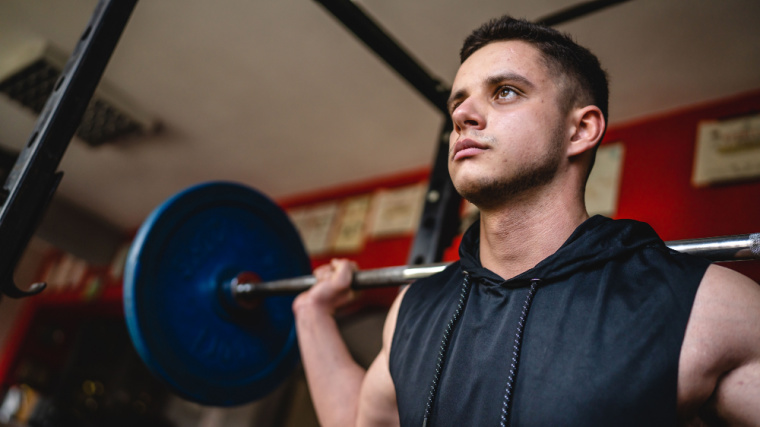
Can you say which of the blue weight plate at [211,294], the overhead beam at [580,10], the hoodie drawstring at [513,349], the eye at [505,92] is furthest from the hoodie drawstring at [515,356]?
the blue weight plate at [211,294]

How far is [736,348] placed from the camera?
26.3 inches

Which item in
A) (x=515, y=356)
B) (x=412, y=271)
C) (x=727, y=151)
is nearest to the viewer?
(x=515, y=356)

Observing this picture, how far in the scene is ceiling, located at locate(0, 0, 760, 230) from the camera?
2.09 metres

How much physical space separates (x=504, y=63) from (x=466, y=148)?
0.65 ft

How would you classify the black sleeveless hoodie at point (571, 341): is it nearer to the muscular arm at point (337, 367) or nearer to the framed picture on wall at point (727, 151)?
the muscular arm at point (337, 367)

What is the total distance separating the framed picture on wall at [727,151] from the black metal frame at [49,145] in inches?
85.6

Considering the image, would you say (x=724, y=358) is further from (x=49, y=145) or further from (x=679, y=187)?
(x=679, y=187)

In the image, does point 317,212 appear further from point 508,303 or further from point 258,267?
point 508,303

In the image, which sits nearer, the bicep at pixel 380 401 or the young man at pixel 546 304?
the young man at pixel 546 304

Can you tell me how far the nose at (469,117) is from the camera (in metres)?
0.96

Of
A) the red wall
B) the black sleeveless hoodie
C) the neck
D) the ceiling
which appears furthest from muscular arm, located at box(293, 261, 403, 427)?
the red wall

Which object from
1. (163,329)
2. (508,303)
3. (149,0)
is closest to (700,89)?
(508,303)

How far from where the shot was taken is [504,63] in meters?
1.01

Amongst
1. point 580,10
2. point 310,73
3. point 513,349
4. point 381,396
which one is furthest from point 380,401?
point 310,73
